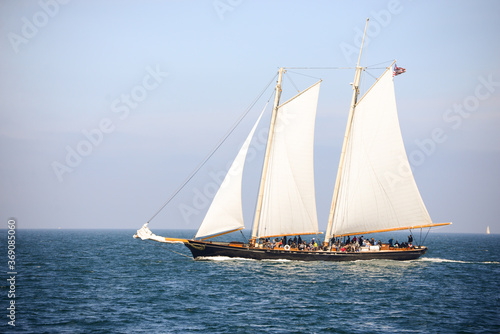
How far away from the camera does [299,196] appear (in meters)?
56.8

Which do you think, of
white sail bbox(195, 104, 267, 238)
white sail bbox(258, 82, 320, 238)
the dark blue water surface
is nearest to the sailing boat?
white sail bbox(258, 82, 320, 238)

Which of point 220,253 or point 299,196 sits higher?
point 299,196

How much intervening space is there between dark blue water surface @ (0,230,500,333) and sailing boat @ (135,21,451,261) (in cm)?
196

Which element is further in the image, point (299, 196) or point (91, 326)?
point (299, 196)

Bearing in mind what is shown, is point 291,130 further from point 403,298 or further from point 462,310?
point 462,310

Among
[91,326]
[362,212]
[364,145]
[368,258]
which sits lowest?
[91,326]

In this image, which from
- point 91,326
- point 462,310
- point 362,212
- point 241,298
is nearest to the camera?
point 91,326

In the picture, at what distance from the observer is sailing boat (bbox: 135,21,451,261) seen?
184 ft

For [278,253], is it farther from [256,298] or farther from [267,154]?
[256,298]

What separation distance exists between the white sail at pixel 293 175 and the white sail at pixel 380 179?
4.93m

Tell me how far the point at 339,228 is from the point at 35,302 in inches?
1336

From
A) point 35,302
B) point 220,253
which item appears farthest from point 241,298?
point 220,253

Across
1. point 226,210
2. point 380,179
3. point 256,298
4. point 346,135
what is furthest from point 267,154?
point 256,298

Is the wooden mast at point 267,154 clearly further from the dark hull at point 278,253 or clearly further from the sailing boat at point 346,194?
the dark hull at point 278,253
